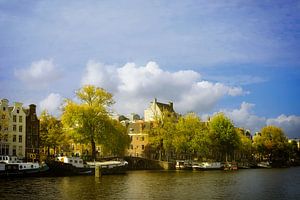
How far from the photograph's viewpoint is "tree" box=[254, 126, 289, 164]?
173750 millimetres

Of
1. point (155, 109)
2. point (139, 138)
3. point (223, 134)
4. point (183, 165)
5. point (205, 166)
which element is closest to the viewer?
point (205, 166)

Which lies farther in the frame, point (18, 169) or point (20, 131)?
point (20, 131)

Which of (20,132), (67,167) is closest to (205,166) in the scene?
(67,167)

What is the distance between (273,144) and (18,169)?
117m

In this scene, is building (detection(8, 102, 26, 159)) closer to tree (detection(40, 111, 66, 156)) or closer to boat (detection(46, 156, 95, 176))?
tree (detection(40, 111, 66, 156))

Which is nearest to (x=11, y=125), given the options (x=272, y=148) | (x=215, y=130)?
(x=215, y=130)

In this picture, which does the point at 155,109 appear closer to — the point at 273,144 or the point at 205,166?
the point at 205,166

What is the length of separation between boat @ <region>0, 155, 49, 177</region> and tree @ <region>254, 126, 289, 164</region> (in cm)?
10777

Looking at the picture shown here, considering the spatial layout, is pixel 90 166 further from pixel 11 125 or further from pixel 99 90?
pixel 11 125

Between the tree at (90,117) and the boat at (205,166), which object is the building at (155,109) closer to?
the boat at (205,166)

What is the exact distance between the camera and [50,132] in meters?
113

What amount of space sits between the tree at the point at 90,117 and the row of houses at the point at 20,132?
17153 millimetres

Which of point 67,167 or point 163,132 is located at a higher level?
point 163,132

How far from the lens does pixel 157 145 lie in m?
132
